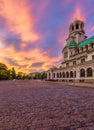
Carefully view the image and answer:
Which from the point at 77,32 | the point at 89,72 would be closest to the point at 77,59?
the point at 89,72

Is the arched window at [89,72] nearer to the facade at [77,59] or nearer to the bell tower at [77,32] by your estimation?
the facade at [77,59]

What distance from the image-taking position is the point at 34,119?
5.88 meters

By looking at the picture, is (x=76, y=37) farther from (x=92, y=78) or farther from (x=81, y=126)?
(x=81, y=126)

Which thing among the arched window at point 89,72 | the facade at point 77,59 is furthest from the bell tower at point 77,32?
the arched window at point 89,72

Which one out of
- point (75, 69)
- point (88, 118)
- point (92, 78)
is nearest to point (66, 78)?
point (75, 69)

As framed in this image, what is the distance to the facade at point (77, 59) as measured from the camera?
3916cm

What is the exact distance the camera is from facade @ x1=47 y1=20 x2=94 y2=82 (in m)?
39.2

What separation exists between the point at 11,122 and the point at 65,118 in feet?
7.82

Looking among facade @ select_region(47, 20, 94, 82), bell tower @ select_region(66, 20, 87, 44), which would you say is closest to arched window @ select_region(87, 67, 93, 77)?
facade @ select_region(47, 20, 94, 82)

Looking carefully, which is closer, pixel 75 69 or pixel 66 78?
pixel 75 69

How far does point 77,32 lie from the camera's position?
70250 mm

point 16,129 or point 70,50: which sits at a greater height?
point 70,50

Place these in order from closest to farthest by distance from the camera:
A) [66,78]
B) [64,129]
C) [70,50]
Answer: [64,129]
[66,78]
[70,50]

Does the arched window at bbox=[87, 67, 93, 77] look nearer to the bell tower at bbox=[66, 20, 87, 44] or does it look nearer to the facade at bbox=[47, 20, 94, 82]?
the facade at bbox=[47, 20, 94, 82]
